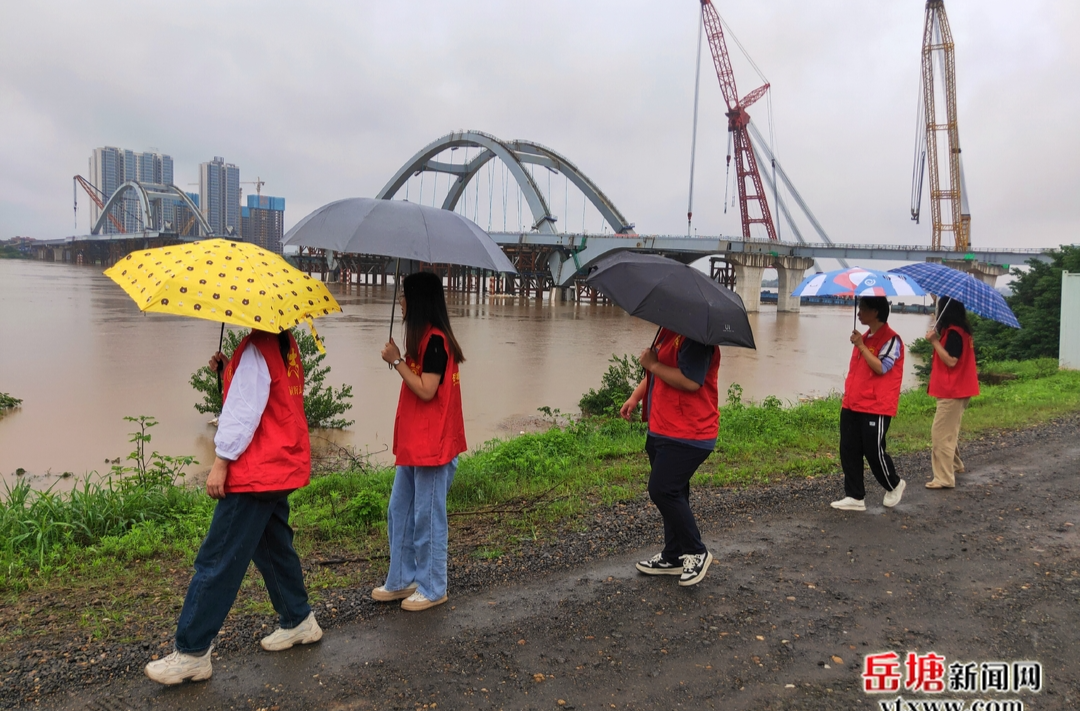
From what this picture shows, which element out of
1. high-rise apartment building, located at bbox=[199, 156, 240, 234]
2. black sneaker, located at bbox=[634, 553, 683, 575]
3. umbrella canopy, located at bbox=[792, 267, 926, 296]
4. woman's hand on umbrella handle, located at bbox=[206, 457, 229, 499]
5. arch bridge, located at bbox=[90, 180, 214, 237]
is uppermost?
high-rise apartment building, located at bbox=[199, 156, 240, 234]

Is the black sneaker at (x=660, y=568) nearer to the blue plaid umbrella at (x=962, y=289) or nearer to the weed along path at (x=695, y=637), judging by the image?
the weed along path at (x=695, y=637)

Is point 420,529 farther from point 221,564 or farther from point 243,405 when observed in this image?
point 243,405

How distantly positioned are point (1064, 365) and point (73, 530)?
15.5 meters

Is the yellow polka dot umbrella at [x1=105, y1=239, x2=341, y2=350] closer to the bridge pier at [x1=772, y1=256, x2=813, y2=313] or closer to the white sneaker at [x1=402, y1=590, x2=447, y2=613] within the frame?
the white sneaker at [x1=402, y1=590, x2=447, y2=613]

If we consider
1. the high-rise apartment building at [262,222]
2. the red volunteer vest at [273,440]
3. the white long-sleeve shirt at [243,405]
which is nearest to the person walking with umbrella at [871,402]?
the red volunteer vest at [273,440]

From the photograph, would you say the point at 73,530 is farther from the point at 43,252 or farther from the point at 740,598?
the point at 43,252

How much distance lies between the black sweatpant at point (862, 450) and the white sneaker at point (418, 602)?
9.89ft

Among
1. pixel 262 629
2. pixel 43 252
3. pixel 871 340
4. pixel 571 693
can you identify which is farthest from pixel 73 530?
pixel 43 252

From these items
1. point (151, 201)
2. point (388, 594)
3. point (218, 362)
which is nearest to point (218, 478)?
point (218, 362)

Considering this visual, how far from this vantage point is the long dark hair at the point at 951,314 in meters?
5.21

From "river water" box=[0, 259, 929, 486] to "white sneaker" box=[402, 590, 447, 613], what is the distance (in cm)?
498

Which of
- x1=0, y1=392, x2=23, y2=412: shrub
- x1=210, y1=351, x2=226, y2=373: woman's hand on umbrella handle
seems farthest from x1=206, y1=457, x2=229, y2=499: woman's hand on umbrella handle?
x1=0, y1=392, x2=23, y2=412: shrub

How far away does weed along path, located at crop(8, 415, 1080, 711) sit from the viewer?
2482 mm

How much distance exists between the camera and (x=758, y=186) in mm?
68500
